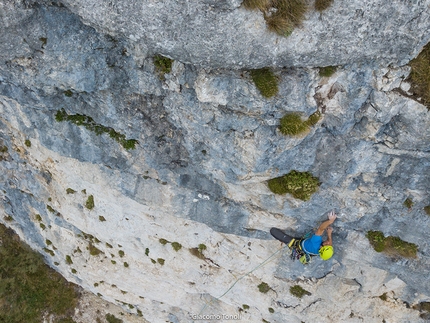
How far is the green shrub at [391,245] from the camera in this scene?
33.1 feet

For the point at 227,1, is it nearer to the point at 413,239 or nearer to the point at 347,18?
the point at 347,18

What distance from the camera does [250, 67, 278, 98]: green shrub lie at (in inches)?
263

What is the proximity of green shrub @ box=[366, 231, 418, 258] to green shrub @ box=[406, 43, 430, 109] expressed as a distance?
487 centimetres

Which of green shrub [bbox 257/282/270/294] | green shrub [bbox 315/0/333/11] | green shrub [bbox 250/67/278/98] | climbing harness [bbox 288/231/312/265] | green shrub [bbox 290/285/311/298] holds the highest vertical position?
green shrub [bbox 315/0/333/11]

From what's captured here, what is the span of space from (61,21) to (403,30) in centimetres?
673

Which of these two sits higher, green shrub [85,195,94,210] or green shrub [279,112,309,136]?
green shrub [279,112,309,136]

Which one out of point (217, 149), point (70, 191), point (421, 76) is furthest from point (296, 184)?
point (70, 191)

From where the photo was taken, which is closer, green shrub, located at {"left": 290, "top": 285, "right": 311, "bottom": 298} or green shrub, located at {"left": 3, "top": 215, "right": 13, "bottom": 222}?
green shrub, located at {"left": 290, "top": 285, "right": 311, "bottom": 298}

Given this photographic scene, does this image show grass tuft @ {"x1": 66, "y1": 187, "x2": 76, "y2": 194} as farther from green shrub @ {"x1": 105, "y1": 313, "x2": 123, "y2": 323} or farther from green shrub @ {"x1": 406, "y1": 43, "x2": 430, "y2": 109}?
green shrub @ {"x1": 406, "y1": 43, "x2": 430, "y2": 109}

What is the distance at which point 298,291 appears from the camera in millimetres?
12258

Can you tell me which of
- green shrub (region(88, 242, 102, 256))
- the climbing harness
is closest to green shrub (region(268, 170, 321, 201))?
the climbing harness

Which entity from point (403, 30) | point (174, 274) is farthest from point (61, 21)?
point (174, 274)

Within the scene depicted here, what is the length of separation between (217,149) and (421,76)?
4587 millimetres

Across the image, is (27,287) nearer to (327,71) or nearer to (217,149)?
(217,149)
